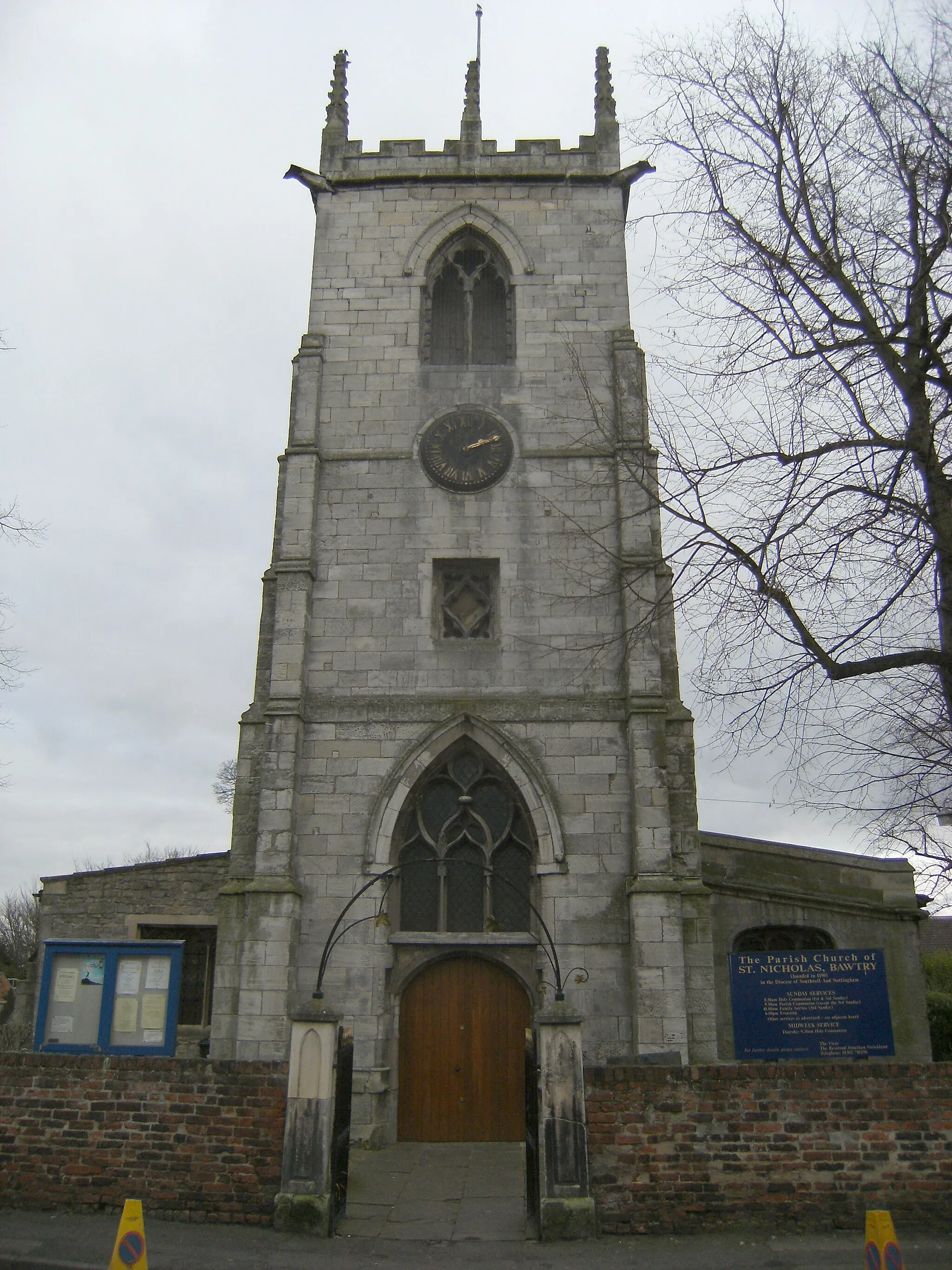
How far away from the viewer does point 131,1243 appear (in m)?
5.88

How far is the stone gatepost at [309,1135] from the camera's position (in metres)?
7.45

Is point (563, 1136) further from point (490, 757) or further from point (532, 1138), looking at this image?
point (490, 757)

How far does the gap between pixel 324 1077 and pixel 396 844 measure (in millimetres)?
4699

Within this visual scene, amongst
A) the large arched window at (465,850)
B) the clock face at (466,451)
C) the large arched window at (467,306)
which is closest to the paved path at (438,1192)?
the large arched window at (465,850)

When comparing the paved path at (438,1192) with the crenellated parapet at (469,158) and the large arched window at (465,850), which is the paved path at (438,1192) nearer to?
the large arched window at (465,850)

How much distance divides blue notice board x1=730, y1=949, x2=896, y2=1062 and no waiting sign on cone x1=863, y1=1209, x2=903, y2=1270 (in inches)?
180

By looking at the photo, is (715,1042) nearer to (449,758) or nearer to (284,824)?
(449,758)

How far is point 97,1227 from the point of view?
24.3 ft

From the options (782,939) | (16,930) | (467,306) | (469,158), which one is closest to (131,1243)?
(782,939)

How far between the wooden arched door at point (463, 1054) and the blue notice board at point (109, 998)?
12.9ft

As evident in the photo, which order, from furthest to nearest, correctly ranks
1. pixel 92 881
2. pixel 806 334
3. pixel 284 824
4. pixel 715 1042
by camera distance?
1. pixel 92 881
2. pixel 284 824
3. pixel 715 1042
4. pixel 806 334

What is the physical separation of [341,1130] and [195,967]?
7.96m

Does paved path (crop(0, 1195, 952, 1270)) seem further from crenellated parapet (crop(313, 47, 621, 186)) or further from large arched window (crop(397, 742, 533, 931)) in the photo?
crenellated parapet (crop(313, 47, 621, 186))

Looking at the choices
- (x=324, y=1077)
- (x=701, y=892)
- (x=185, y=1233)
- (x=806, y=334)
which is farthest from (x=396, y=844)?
(x=806, y=334)
